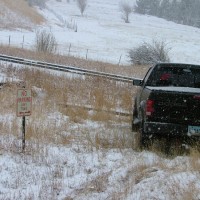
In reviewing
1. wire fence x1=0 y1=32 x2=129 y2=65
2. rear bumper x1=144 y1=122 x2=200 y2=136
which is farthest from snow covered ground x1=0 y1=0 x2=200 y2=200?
wire fence x1=0 y1=32 x2=129 y2=65

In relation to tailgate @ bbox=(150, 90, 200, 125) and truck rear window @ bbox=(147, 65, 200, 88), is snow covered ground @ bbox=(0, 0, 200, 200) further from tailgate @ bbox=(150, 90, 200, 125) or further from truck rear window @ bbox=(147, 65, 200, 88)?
truck rear window @ bbox=(147, 65, 200, 88)

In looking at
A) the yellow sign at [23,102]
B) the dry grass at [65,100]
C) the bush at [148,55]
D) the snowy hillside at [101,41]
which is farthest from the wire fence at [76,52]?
the yellow sign at [23,102]

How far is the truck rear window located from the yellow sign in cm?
246

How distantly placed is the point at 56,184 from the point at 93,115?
180 inches

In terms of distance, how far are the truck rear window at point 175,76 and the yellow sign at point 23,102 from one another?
8.06ft

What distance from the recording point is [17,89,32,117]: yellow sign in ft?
23.6

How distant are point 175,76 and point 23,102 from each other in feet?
A: 9.83

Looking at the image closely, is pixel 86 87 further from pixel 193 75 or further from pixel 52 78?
pixel 193 75

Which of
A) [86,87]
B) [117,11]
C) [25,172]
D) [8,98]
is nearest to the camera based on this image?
[25,172]

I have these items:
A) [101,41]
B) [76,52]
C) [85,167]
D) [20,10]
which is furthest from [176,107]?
[20,10]

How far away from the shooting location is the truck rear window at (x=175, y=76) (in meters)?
8.23

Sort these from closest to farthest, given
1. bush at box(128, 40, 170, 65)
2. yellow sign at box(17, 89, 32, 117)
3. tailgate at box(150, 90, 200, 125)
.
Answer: tailgate at box(150, 90, 200, 125) < yellow sign at box(17, 89, 32, 117) < bush at box(128, 40, 170, 65)

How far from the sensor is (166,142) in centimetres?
809

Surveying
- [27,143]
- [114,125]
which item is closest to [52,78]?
[114,125]
